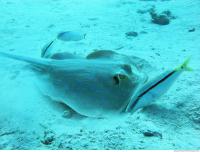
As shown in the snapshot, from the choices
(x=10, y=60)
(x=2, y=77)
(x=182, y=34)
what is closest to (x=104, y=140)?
(x=2, y=77)

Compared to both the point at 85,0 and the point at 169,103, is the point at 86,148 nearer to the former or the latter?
the point at 169,103

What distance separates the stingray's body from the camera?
2277 millimetres

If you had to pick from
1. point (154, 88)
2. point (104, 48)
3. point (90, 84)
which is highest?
point (154, 88)

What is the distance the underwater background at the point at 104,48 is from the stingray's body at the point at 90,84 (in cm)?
12

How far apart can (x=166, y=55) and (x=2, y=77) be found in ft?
7.36

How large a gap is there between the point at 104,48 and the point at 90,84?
1554mm

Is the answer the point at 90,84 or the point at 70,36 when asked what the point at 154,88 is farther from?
the point at 70,36

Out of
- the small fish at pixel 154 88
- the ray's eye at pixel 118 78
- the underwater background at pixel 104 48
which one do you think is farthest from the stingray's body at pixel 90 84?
the small fish at pixel 154 88

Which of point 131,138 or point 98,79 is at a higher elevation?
point 98,79

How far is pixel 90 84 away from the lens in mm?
2443

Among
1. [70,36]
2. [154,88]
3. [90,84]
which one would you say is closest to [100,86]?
[90,84]

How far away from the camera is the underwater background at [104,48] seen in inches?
87.8

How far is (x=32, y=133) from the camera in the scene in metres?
2.33

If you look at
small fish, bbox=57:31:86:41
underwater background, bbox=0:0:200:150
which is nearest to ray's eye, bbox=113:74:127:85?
underwater background, bbox=0:0:200:150
